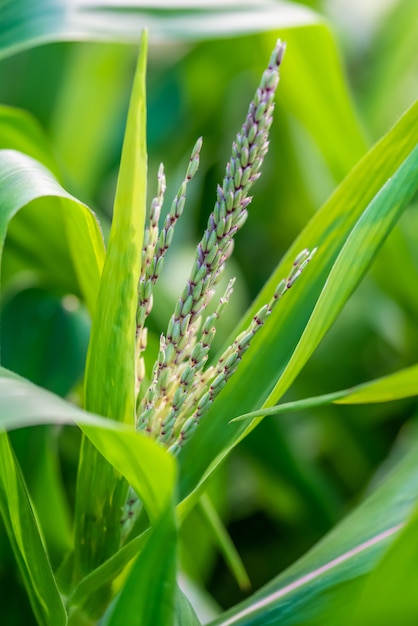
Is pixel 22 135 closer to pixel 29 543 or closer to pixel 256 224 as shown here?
pixel 29 543

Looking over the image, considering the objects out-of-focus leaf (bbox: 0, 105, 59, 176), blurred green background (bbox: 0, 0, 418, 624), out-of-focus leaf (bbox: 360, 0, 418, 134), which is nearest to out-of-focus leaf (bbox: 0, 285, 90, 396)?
blurred green background (bbox: 0, 0, 418, 624)

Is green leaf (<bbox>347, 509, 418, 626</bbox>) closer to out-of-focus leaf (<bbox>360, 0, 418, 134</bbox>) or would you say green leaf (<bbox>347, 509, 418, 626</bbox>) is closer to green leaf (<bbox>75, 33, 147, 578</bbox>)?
green leaf (<bbox>75, 33, 147, 578</bbox>)

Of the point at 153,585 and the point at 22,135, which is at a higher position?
the point at 22,135

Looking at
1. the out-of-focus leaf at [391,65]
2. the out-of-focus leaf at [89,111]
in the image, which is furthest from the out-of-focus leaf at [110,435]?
the out-of-focus leaf at [391,65]

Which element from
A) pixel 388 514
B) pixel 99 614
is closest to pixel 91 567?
pixel 99 614

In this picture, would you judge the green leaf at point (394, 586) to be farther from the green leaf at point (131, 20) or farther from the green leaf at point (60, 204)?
the green leaf at point (131, 20)

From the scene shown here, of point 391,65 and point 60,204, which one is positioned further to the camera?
point 391,65

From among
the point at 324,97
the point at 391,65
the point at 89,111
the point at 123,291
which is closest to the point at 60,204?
the point at 123,291
